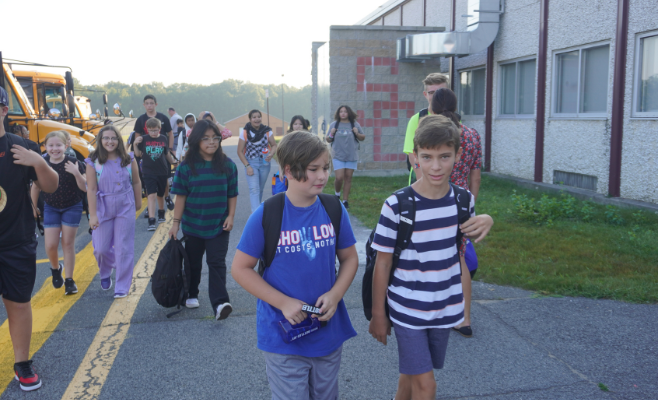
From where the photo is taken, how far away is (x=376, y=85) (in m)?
15.4

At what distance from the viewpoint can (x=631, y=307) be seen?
186 inches

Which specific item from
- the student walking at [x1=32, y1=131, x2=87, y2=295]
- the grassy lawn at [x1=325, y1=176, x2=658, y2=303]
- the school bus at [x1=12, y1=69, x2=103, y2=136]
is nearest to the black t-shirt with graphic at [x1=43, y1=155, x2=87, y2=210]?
the student walking at [x1=32, y1=131, x2=87, y2=295]

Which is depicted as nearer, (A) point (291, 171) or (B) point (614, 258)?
(A) point (291, 171)

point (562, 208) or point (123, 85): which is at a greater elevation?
point (123, 85)

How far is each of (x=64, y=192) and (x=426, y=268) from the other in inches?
166

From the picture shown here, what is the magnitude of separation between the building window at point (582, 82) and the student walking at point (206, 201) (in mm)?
8017

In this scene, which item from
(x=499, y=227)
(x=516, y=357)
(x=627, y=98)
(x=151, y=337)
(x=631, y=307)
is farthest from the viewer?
(x=627, y=98)

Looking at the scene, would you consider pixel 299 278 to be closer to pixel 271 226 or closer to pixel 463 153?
pixel 271 226

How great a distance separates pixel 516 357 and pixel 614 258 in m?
2.95

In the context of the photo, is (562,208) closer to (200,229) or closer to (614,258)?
(614,258)

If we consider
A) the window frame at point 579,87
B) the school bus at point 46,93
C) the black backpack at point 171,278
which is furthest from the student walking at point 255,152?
the school bus at point 46,93

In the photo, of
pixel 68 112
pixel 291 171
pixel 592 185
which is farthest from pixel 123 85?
pixel 291 171

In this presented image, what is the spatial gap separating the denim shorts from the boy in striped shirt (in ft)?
13.1

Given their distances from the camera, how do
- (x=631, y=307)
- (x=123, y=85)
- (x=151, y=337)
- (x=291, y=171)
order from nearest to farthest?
(x=291, y=171) < (x=151, y=337) < (x=631, y=307) < (x=123, y=85)
